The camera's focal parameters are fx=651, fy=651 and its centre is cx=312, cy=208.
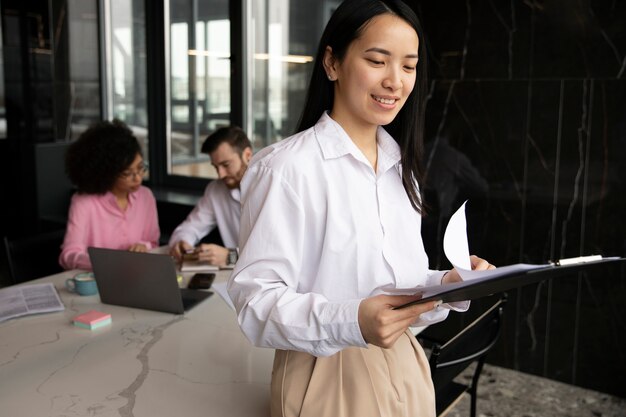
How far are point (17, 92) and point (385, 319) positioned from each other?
492 centimetres

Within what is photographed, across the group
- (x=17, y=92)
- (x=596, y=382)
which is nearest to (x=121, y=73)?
(x=17, y=92)

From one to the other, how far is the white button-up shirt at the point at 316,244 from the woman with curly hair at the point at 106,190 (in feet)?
6.45

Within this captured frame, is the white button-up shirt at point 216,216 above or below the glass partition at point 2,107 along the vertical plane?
below

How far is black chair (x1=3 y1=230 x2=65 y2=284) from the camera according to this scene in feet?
8.89

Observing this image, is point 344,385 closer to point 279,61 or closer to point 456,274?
point 456,274

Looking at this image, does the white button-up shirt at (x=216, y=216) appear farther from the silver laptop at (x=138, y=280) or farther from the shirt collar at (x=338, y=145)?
the shirt collar at (x=338, y=145)

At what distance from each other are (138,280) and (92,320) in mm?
191

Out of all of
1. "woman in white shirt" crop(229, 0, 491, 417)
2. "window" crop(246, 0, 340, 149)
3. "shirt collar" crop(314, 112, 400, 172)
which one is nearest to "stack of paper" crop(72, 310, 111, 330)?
"woman in white shirt" crop(229, 0, 491, 417)

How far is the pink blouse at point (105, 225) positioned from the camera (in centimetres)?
288

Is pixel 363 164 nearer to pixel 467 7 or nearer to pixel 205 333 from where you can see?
pixel 205 333

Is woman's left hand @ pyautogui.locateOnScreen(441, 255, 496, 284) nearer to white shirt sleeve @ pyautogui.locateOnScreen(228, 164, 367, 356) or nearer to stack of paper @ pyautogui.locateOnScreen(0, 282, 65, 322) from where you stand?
white shirt sleeve @ pyautogui.locateOnScreen(228, 164, 367, 356)

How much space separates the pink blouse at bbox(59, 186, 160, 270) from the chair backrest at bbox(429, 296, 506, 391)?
1.63m

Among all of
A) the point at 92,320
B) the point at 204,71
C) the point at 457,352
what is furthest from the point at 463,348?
the point at 204,71

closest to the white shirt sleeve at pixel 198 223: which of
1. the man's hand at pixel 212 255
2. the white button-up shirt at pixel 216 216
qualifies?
the white button-up shirt at pixel 216 216
